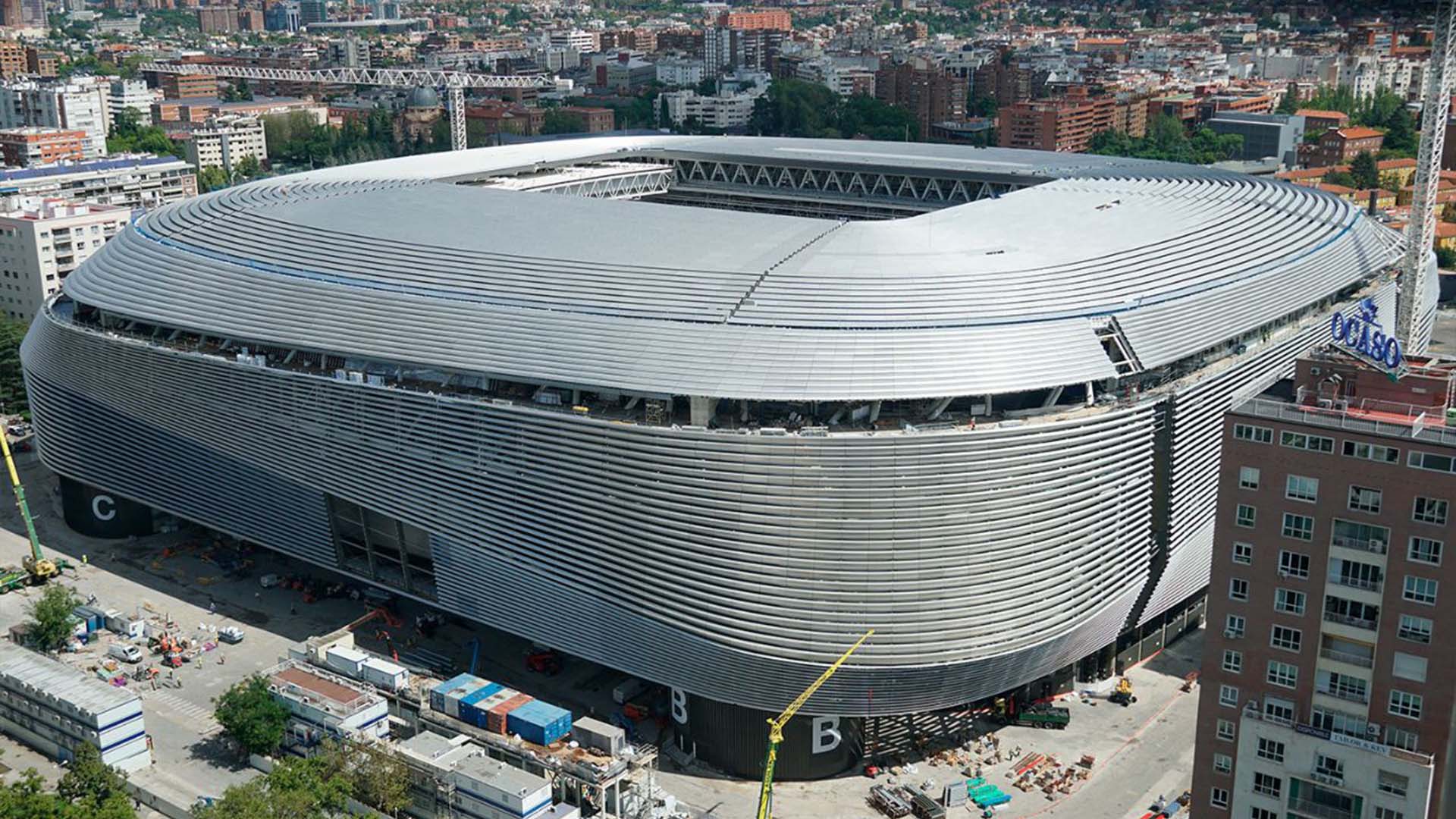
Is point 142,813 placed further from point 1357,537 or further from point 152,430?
point 1357,537

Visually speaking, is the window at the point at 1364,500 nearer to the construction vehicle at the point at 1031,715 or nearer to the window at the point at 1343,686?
the window at the point at 1343,686

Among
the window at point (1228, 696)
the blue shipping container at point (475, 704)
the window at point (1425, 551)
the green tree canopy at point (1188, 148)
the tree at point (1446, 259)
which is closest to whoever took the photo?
the window at point (1425, 551)

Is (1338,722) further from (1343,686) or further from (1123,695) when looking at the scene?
(1123,695)

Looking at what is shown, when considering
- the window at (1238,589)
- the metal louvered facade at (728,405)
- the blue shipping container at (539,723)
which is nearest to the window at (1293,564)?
the window at (1238,589)

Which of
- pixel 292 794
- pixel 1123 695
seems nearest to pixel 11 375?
pixel 292 794

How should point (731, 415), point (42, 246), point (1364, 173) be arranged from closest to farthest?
point (731, 415)
point (42, 246)
point (1364, 173)
